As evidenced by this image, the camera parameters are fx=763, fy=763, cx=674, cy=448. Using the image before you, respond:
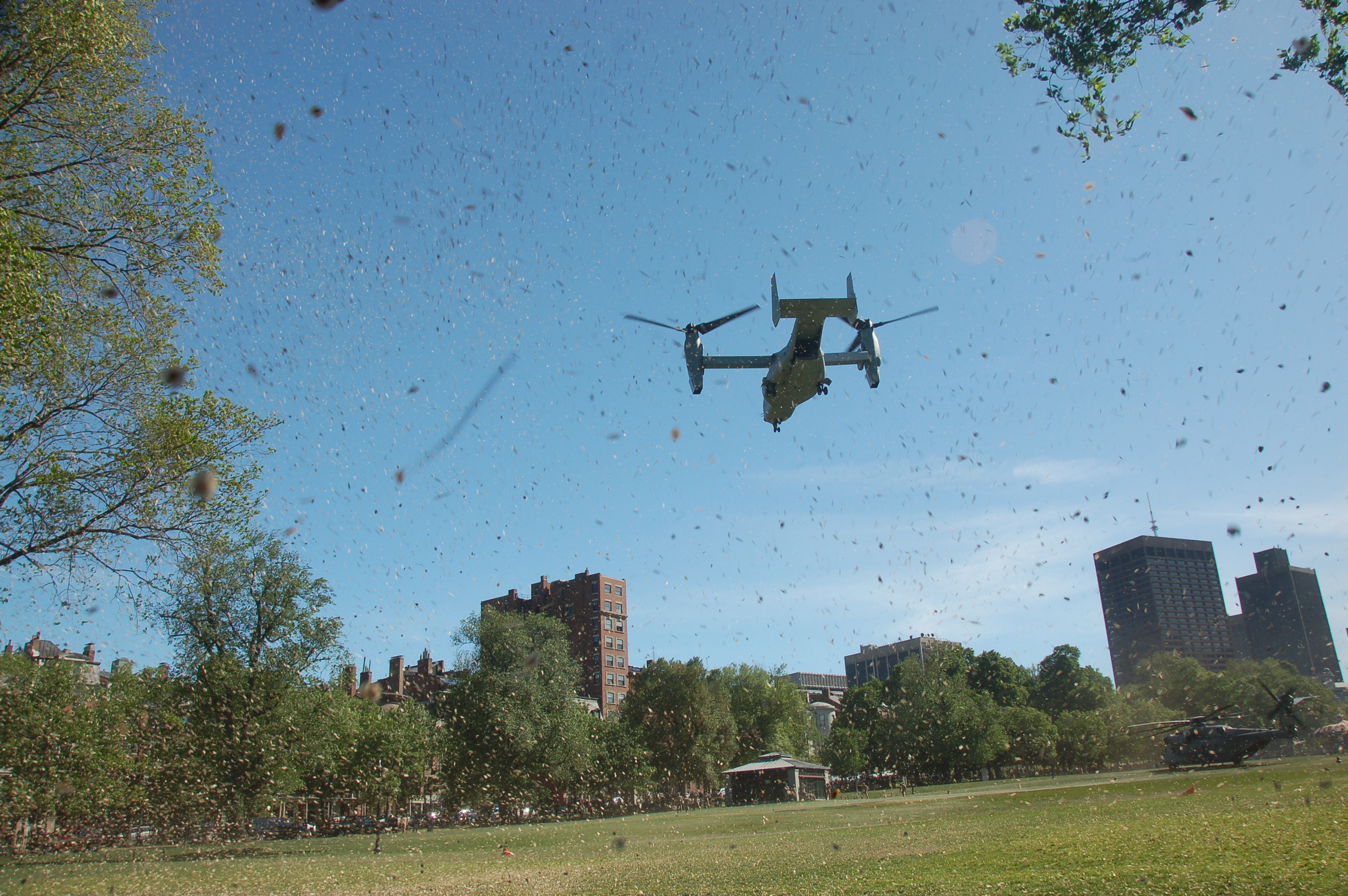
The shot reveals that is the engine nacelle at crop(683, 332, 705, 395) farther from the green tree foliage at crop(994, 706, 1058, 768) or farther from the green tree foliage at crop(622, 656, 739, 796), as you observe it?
the green tree foliage at crop(994, 706, 1058, 768)

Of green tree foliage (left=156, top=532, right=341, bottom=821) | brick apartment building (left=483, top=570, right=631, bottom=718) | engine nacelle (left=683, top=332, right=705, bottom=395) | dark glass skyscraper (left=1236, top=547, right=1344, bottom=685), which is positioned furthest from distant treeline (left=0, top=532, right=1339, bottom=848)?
dark glass skyscraper (left=1236, top=547, right=1344, bottom=685)

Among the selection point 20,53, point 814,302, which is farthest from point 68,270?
point 814,302

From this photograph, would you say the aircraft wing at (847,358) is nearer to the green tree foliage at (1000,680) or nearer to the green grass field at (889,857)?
the green grass field at (889,857)

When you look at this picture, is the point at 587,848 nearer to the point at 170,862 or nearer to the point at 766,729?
the point at 170,862

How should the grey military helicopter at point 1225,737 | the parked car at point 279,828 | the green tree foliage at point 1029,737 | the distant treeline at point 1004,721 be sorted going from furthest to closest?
the green tree foliage at point 1029,737
the distant treeline at point 1004,721
the parked car at point 279,828
the grey military helicopter at point 1225,737

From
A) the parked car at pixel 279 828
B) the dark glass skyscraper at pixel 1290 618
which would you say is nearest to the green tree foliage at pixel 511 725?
the parked car at pixel 279 828
